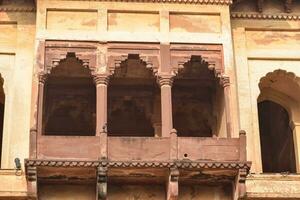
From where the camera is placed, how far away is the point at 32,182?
52.1 feet

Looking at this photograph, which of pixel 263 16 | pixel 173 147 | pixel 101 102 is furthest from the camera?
pixel 263 16

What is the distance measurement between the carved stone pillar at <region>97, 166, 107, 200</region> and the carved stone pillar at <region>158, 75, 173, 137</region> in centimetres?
134

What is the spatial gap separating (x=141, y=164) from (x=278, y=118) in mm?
6957

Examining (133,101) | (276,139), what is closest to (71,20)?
(133,101)

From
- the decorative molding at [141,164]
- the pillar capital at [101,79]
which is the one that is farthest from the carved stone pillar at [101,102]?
the decorative molding at [141,164]

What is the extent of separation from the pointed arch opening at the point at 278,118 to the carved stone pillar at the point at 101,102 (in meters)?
3.47

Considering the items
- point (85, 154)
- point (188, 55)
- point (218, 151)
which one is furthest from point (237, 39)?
point (85, 154)

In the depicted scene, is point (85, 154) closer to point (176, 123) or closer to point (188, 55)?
point (188, 55)

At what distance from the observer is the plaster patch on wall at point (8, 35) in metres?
18.0

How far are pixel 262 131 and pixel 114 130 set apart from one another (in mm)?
4436

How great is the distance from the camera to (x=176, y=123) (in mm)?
20188

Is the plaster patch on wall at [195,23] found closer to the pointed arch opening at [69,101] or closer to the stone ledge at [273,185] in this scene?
the pointed arch opening at [69,101]

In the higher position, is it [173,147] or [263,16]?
[263,16]

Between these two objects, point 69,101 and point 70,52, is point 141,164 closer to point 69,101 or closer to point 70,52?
point 70,52
